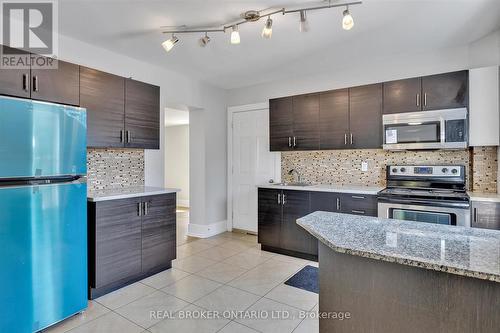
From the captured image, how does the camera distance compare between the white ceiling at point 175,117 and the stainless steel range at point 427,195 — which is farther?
the white ceiling at point 175,117

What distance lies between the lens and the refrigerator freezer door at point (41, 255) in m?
1.83

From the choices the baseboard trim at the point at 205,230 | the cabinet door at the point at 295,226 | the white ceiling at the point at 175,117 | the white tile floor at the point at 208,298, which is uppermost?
the white ceiling at the point at 175,117

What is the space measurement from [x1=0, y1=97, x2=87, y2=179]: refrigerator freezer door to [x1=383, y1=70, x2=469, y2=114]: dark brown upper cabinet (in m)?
3.31

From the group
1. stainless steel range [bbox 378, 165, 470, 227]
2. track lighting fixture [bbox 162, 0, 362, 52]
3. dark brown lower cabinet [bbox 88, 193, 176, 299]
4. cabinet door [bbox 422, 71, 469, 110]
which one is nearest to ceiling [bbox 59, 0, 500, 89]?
track lighting fixture [bbox 162, 0, 362, 52]

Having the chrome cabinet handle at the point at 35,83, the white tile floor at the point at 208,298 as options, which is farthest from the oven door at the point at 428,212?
the chrome cabinet handle at the point at 35,83

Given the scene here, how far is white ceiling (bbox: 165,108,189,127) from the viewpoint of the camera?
571 cm

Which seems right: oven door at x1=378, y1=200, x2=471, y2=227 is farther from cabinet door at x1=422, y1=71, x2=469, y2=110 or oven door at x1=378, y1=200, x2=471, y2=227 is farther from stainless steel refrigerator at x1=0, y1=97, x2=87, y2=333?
stainless steel refrigerator at x1=0, y1=97, x2=87, y2=333

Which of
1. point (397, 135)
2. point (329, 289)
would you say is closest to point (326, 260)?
point (329, 289)

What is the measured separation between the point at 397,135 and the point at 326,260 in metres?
2.43

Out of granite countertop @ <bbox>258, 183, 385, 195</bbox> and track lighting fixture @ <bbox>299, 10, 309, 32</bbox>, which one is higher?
track lighting fixture @ <bbox>299, 10, 309, 32</bbox>

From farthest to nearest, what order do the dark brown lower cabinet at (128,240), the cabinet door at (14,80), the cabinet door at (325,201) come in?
the cabinet door at (325,201)
the dark brown lower cabinet at (128,240)
the cabinet door at (14,80)

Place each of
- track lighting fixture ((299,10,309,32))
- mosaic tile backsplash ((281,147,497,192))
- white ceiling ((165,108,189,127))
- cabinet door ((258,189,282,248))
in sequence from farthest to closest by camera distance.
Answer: white ceiling ((165,108,189,127)) < cabinet door ((258,189,282,248)) < mosaic tile backsplash ((281,147,497,192)) < track lighting fixture ((299,10,309,32))

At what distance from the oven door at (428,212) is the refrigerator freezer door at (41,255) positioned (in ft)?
9.79

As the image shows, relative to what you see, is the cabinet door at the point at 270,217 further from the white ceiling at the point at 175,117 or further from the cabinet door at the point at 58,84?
the white ceiling at the point at 175,117
